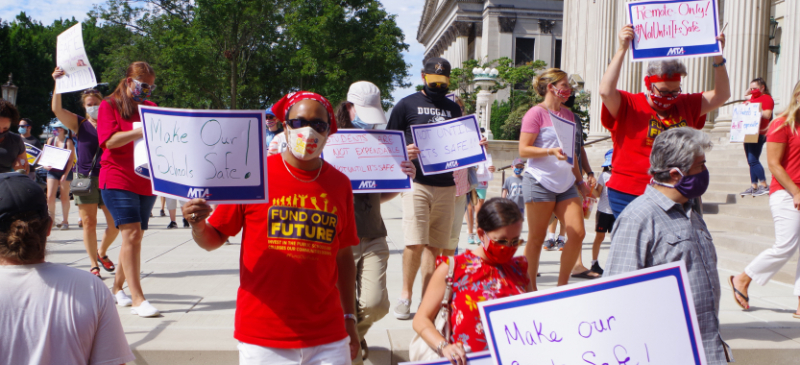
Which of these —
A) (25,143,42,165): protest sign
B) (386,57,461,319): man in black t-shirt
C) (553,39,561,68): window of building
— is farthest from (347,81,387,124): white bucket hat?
(553,39,561,68): window of building

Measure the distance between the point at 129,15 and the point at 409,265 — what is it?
141 feet

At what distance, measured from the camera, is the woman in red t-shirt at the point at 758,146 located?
10047mm

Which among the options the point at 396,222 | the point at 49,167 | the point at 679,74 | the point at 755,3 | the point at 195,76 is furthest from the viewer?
the point at 195,76

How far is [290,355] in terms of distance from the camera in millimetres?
2439

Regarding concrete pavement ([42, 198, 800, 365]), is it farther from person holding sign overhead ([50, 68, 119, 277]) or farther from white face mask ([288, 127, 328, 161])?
white face mask ([288, 127, 328, 161])

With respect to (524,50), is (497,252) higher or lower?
lower

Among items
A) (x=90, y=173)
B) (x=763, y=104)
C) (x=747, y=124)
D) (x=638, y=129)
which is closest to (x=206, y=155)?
(x=638, y=129)

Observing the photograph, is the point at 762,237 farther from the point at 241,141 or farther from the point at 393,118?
the point at 241,141

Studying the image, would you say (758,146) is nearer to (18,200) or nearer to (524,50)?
(18,200)

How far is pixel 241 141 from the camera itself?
2.44m

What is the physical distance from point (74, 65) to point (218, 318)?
235 centimetres

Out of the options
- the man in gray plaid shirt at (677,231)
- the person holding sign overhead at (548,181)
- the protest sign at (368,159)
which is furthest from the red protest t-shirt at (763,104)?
the man in gray plaid shirt at (677,231)

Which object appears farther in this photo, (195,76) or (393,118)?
(195,76)

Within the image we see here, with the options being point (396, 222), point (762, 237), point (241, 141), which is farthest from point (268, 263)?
point (396, 222)
